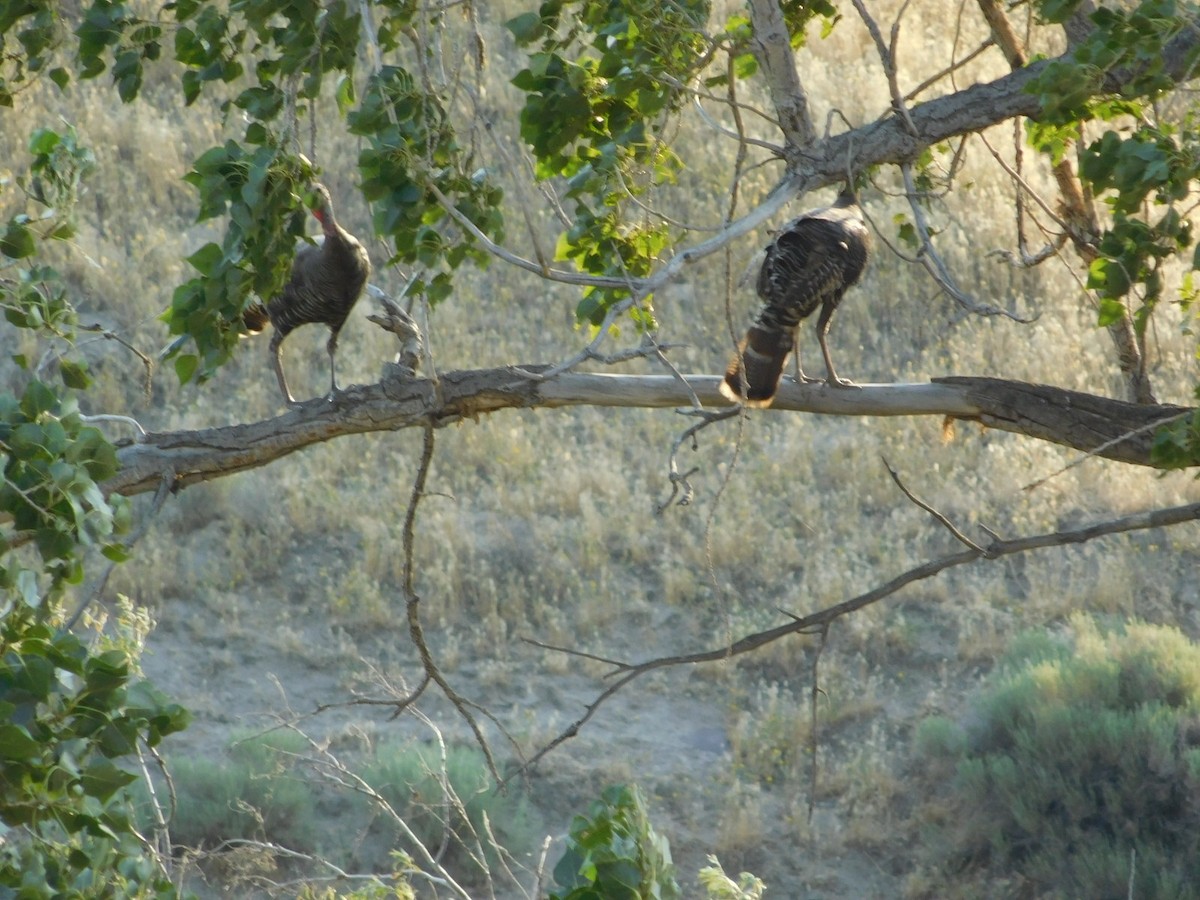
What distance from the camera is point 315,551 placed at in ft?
29.9

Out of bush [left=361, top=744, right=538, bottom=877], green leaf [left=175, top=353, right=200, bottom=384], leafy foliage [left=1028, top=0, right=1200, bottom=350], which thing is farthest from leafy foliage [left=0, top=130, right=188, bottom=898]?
bush [left=361, top=744, right=538, bottom=877]

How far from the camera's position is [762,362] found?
3.90 m

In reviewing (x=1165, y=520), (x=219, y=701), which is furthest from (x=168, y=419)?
(x=1165, y=520)

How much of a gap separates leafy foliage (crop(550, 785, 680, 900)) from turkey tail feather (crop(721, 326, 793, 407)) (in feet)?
6.25

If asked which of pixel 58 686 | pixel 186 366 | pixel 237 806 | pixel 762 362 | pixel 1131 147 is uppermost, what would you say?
pixel 762 362

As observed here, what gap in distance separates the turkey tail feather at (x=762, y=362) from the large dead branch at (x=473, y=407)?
348 mm

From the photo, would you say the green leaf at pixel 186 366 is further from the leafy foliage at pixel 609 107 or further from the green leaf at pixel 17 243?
the leafy foliage at pixel 609 107

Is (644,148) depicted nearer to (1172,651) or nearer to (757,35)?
(757,35)

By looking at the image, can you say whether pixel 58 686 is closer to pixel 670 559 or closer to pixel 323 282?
pixel 323 282

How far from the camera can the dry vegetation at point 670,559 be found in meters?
7.58

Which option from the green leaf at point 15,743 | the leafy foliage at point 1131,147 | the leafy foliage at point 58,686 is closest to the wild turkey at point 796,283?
the leafy foliage at point 1131,147

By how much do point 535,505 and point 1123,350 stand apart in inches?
230

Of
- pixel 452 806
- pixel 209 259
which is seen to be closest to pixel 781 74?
pixel 209 259

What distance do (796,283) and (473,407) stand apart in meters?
1.16
